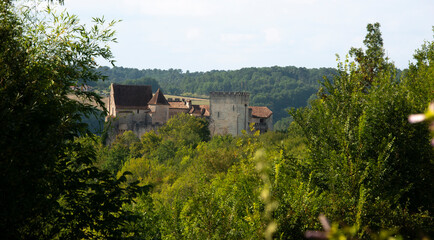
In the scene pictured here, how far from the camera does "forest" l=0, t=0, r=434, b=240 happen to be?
23.8ft

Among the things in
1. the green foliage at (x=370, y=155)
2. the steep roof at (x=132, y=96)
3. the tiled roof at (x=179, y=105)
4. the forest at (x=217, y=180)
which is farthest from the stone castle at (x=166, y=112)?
the green foliage at (x=370, y=155)

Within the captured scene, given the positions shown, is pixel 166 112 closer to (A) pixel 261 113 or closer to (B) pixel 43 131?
(A) pixel 261 113

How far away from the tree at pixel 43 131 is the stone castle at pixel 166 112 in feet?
216

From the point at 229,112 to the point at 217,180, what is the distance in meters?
54.3

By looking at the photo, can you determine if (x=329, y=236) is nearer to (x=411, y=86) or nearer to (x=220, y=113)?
(x=411, y=86)

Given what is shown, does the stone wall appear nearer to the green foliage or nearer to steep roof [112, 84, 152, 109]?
steep roof [112, 84, 152, 109]

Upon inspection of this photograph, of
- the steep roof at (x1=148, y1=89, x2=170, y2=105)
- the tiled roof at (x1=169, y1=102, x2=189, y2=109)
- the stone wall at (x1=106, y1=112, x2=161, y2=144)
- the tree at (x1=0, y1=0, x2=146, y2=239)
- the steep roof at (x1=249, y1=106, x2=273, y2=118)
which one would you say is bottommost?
the stone wall at (x1=106, y1=112, x2=161, y2=144)

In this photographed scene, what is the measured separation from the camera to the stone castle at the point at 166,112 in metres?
75.5

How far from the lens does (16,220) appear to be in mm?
6855

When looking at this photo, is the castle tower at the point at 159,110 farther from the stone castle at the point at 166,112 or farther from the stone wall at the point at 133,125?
the stone wall at the point at 133,125

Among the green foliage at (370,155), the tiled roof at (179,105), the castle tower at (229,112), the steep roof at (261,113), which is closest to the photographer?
the green foliage at (370,155)

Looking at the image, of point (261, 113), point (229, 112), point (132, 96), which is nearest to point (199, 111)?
point (229, 112)

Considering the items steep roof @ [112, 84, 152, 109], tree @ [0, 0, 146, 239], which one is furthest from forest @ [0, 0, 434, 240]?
steep roof @ [112, 84, 152, 109]

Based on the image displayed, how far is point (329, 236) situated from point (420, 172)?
563 inches
